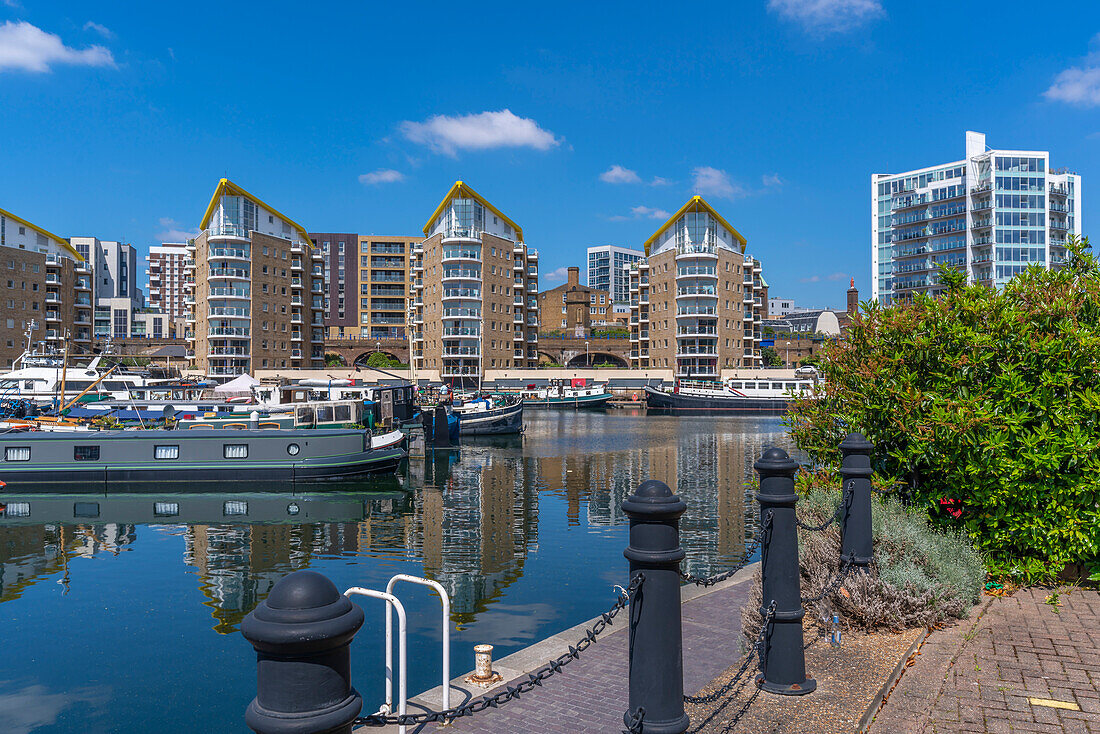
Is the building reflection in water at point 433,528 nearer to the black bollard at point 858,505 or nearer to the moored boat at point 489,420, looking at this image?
the black bollard at point 858,505

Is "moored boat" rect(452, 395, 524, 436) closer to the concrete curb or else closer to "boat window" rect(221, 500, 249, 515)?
"boat window" rect(221, 500, 249, 515)

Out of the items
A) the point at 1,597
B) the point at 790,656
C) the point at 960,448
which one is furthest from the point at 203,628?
the point at 960,448

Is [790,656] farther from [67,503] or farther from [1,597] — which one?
[67,503]

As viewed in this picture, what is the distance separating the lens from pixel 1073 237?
971 cm

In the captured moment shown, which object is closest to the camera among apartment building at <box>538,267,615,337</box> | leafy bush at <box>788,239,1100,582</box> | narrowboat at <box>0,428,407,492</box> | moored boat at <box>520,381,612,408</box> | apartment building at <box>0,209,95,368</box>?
leafy bush at <box>788,239,1100,582</box>

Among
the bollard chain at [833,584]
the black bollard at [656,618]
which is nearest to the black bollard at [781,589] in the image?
the bollard chain at [833,584]

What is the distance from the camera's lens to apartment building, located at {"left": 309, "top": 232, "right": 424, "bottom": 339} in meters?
129

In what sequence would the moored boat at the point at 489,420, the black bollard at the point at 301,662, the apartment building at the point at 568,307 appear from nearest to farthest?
Result: the black bollard at the point at 301,662 → the moored boat at the point at 489,420 → the apartment building at the point at 568,307

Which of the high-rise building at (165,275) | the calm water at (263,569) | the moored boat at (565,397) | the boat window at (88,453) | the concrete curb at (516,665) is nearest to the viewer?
the concrete curb at (516,665)

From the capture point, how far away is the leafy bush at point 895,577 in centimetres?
709

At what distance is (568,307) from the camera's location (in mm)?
122562

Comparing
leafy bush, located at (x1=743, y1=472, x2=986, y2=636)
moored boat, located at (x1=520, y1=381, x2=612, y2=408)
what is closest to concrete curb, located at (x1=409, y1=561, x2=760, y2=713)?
leafy bush, located at (x1=743, y1=472, x2=986, y2=636)

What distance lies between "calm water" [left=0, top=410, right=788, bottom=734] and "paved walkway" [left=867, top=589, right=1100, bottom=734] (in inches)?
209

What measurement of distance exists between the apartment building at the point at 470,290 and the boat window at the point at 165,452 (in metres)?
58.6
